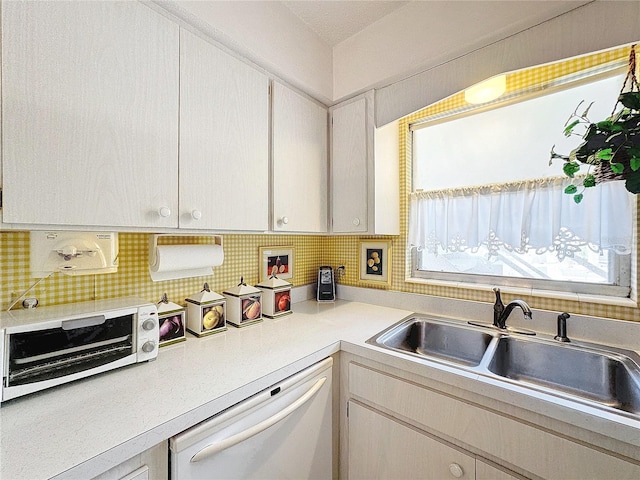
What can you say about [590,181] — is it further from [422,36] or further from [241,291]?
→ [241,291]

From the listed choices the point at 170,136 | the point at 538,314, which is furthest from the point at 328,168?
the point at 538,314

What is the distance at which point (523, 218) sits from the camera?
1.39 m

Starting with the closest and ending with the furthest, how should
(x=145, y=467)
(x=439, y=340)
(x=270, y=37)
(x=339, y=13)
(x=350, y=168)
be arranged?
(x=145, y=467) < (x=270, y=37) < (x=339, y=13) < (x=439, y=340) < (x=350, y=168)

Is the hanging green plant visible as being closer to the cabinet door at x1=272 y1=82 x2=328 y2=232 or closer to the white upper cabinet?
the white upper cabinet

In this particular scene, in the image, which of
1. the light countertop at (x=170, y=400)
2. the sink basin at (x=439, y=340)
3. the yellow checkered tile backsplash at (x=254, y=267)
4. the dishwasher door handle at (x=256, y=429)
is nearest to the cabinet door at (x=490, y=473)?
the light countertop at (x=170, y=400)

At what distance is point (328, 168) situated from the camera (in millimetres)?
1650

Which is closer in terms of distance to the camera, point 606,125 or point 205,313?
point 606,125

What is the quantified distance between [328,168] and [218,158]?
0.72 metres

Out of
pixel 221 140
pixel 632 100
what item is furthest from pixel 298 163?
pixel 632 100

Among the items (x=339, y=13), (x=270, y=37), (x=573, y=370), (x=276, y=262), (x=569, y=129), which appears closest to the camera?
(x=569, y=129)

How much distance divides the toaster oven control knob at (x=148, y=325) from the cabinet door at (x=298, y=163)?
62 cm

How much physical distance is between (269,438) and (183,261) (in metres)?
0.76

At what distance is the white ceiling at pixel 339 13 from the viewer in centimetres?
130

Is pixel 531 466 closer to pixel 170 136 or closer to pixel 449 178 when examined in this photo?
pixel 449 178
